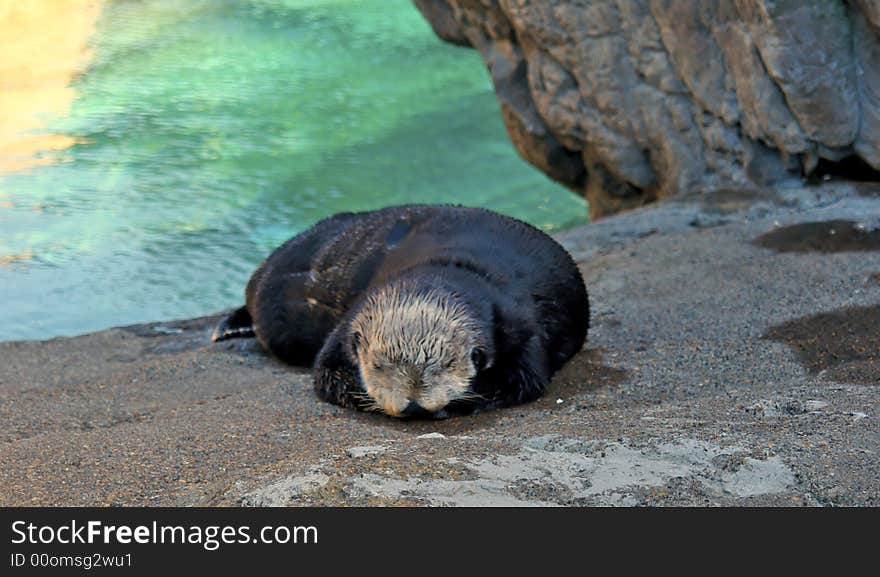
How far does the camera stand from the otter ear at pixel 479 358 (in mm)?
4246

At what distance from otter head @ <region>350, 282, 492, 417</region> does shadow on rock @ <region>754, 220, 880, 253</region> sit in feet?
8.22

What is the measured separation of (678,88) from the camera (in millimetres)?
7629

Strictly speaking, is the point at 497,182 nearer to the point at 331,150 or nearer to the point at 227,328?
the point at 331,150

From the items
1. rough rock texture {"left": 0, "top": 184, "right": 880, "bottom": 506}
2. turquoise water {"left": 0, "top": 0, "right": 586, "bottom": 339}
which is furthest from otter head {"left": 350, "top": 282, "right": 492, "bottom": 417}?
turquoise water {"left": 0, "top": 0, "right": 586, "bottom": 339}

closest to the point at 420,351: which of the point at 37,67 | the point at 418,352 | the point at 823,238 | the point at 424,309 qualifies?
the point at 418,352

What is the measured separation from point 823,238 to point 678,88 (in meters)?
1.81

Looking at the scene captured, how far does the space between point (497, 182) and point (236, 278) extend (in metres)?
3.36

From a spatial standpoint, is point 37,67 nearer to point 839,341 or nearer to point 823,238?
point 823,238

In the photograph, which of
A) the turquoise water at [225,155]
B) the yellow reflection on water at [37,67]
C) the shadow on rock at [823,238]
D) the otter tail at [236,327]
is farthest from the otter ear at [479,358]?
the yellow reflection on water at [37,67]

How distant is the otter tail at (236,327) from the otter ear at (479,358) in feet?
6.55

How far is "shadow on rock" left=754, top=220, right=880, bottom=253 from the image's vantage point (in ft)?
19.7

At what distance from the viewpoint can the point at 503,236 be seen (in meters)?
4.87

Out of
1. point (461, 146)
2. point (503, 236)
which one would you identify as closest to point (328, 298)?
point (503, 236)

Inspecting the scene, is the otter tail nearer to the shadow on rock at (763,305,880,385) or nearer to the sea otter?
the sea otter
